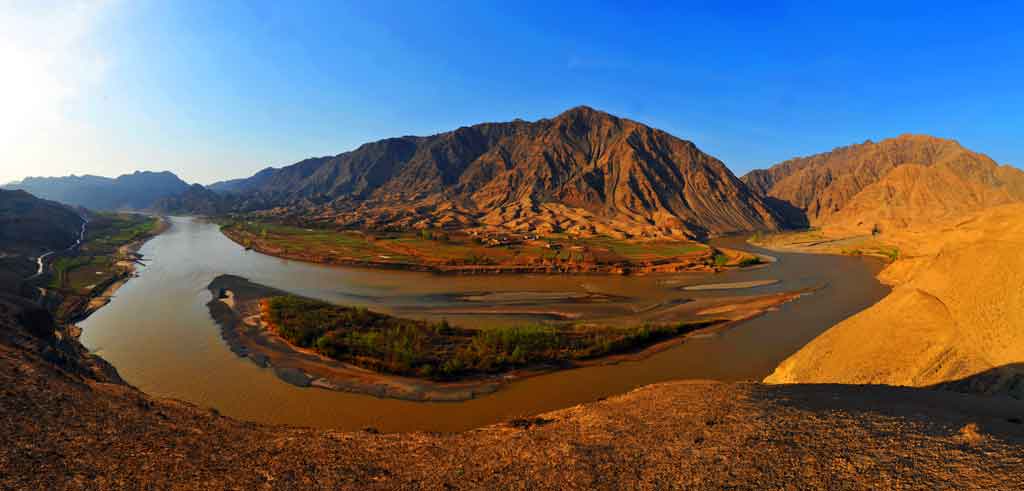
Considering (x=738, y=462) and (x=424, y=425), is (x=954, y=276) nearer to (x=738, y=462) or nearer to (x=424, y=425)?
(x=738, y=462)

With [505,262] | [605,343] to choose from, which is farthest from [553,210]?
[605,343]

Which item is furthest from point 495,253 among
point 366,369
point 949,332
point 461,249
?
point 949,332

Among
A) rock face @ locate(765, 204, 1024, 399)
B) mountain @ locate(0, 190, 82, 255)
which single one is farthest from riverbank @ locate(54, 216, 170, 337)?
rock face @ locate(765, 204, 1024, 399)

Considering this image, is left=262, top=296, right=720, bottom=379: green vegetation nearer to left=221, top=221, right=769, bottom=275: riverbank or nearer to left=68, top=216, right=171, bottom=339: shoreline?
left=68, top=216, right=171, bottom=339: shoreline

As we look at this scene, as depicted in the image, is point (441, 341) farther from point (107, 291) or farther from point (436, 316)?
point (107, 291)

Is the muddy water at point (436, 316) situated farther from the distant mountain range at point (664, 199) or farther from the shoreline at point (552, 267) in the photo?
the distant mountain range at point (664, 199)

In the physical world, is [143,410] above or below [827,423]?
below
